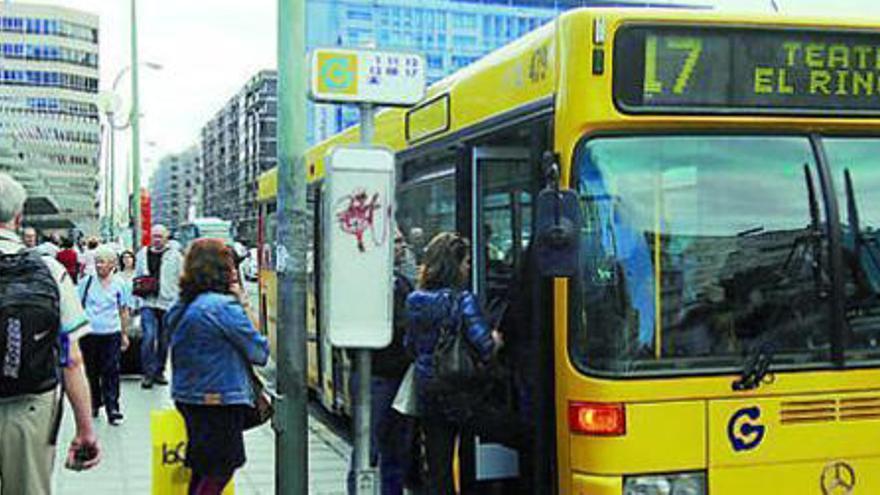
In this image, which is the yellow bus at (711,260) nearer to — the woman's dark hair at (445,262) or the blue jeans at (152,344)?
the woman's dark hair at (445,262)

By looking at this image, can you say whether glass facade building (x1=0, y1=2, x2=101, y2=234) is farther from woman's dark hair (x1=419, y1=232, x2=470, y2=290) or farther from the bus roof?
woman's dark hair (x1=419, y1=232, x2=470, y2=290)

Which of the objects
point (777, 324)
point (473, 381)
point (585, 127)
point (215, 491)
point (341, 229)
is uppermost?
point (585, 127)

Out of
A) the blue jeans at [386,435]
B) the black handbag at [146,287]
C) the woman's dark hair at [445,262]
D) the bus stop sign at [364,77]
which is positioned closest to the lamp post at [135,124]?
the black handbag at [146,287]

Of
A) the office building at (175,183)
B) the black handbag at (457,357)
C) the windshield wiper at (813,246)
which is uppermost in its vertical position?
the office building at (175,183)

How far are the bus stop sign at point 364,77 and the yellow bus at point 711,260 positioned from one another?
0.84 m

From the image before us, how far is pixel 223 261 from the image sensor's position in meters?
5.32

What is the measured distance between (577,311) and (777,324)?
0.86 m

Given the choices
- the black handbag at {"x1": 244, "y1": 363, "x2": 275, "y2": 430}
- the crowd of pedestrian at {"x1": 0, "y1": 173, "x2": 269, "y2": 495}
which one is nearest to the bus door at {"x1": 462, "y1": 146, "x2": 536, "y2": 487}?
the black handbag at {"x1": 244, "y1": 363, "x2": 275, "y2": 430}

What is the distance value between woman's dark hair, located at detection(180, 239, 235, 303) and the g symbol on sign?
3.18ft

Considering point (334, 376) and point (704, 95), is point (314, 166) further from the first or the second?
point (704, 95)

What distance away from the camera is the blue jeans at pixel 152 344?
38.8ft

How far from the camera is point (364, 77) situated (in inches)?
210

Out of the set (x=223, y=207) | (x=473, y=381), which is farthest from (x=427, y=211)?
(x=223, y=207)

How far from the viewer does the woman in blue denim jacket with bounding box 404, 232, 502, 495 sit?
5449 mm
